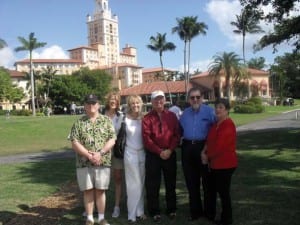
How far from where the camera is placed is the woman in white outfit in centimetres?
654

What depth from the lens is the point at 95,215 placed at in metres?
6.96

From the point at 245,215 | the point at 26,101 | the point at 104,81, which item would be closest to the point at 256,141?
the point at 245,215

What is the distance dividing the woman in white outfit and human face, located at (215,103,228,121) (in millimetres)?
1105

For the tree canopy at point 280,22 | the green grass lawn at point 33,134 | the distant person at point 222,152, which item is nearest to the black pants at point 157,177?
the distant person at point 222,152

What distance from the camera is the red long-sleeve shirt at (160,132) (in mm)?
6398

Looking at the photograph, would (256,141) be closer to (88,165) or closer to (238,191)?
(238,191)

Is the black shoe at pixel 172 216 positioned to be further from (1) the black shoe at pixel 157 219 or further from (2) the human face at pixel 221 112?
(2) the human face at pixel 221 112

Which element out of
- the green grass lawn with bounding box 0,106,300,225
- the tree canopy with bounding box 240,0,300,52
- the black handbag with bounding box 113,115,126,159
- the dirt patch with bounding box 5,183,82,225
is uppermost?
the tree canopy with bounding box 240,0,300,52

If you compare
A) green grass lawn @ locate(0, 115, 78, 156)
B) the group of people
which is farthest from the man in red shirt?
green grass lawn @ locate(0, 115, 78, 156)

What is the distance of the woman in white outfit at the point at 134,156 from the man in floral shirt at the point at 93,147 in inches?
14.2

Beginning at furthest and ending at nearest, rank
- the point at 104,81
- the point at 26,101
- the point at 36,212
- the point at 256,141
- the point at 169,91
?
the point at 26,101 < the point at 104,81 < the point at 169,91 < the point at 256,141 < the point at 36,212

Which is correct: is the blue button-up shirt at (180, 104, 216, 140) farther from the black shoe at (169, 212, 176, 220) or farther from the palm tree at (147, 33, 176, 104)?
the palm tree at (147, 33, 176, 104)

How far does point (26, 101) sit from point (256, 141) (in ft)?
353

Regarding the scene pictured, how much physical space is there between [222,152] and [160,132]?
2.97 ft
